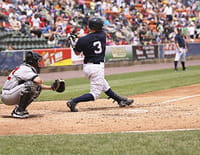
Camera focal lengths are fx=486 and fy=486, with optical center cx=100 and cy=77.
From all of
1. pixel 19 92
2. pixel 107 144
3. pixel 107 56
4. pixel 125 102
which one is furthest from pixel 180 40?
pixel 107 144

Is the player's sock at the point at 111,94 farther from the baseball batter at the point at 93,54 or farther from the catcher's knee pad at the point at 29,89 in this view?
the catcher's knee pad at the point at 29,89

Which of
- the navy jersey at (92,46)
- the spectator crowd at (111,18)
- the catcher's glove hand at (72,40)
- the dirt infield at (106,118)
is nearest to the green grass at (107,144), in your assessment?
the dirt infield at (106,118)

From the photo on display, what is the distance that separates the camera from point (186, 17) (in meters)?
39.7

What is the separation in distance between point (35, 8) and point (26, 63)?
1886 centimetres

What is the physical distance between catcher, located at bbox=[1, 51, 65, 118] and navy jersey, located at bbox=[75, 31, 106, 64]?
996 mm

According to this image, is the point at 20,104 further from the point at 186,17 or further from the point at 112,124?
Result: the point at 186,17

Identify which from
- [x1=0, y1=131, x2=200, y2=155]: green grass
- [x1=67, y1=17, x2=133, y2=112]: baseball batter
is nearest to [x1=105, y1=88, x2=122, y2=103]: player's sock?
[x1=67, y1=17, x2=133, y2=112]: baseball batter

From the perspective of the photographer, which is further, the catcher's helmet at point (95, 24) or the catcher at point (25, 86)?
the catcher's helmet at point (95, 24)

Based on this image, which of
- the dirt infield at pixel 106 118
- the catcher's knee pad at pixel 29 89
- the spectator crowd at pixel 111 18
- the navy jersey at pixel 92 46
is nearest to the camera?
the dirt infield at pixel 106 118

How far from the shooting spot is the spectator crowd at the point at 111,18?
25.7m

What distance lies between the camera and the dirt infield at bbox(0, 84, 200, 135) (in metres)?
7.14

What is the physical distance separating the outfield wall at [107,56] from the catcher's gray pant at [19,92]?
13972mm

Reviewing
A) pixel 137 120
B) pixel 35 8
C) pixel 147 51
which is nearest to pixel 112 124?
pixel 137 120

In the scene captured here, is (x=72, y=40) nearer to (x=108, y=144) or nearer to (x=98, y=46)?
(x=98, y=46)
